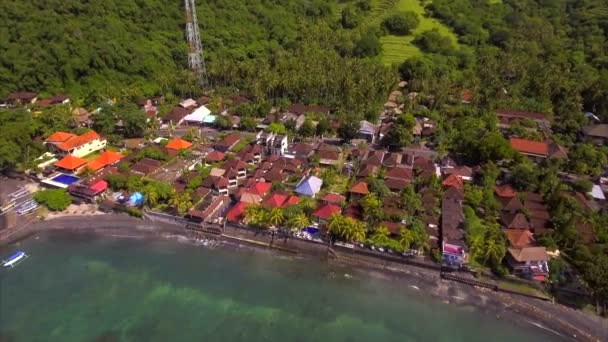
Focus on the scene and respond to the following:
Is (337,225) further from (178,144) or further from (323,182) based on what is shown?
(178,144)


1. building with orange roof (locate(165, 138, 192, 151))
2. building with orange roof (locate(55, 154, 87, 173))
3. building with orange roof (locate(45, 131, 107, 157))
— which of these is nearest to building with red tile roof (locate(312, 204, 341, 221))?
building with orange roof (locate(165, 138, 192, 151))

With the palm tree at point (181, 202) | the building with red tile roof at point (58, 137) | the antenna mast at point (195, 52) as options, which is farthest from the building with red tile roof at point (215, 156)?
the antenna mast at point (195, 52)

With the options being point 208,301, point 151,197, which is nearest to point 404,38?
point 151,197

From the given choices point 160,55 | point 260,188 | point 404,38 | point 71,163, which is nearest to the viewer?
point 260,188

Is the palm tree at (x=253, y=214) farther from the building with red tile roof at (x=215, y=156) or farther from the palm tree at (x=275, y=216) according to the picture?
the building with red tile roof at (x=215, y=156)

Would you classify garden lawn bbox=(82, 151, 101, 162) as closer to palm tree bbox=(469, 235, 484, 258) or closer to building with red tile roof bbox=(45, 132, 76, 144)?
building with red tile roof bbox=(45, 132, 76, 144)

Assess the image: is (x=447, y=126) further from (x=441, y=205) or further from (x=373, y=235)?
(x=373, y=235)

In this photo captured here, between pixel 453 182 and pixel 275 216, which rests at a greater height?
pixel 453 182

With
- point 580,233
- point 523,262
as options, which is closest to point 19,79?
point 523,262
